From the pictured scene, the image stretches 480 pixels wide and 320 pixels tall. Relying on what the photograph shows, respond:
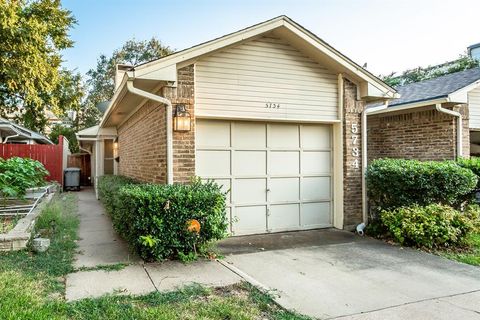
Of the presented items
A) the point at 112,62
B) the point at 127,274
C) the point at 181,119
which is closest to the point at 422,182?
the point at 181,119

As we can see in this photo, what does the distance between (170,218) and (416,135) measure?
764 centimetres

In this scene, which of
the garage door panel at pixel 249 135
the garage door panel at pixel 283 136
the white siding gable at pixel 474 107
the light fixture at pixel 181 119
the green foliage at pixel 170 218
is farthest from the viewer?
the white siding gable at pixel 474 107

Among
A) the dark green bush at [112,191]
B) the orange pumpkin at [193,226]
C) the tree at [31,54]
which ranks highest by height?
the tree at [31,54]

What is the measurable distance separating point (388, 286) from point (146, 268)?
313 centimetres

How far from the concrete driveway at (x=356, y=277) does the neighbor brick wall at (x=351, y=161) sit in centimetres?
93

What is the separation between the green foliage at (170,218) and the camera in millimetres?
4941

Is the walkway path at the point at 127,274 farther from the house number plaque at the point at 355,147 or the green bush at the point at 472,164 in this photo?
the green bush at the point at 472,164

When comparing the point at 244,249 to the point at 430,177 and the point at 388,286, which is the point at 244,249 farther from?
the point at 430,177

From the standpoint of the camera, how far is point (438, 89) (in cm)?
988

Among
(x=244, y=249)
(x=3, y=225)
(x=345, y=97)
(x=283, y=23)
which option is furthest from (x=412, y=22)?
(x=3, y=225)

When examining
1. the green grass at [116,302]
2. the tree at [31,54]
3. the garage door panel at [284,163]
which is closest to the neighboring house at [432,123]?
the garage door panel at [284,163]

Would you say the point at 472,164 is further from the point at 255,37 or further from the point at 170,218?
the point at 170,218

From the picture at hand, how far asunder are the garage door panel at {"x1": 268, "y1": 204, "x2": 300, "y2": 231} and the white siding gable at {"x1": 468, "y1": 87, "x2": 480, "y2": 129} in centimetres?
559

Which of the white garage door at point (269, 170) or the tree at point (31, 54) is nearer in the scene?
the white garage door at point (269, 170)
